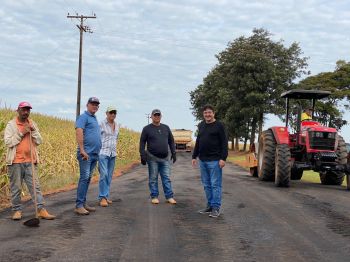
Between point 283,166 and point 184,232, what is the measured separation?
6308 millimetres

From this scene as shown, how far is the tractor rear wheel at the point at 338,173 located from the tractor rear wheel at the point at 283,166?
1.74 meters

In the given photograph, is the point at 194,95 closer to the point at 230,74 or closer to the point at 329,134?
the point at 230,74

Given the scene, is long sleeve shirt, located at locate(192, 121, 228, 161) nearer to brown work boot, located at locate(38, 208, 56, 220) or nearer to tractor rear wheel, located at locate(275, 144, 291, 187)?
brown work boot, located at locate(38, 208, 56, 220)

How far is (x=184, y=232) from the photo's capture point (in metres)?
7.11

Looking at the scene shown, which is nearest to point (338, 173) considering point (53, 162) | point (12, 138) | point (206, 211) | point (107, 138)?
point (206, 211)

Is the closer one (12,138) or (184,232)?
(184,232)

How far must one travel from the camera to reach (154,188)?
9.73 metres

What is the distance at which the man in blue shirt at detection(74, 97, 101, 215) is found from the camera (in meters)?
8.33

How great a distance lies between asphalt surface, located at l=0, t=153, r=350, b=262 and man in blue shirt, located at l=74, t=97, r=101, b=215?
34 centimetres

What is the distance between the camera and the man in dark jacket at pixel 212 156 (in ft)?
27.8

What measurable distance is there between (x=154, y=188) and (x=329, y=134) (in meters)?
6.31

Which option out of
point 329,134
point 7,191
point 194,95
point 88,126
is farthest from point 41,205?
point 194,95

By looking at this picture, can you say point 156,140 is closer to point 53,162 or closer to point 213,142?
point 213,142

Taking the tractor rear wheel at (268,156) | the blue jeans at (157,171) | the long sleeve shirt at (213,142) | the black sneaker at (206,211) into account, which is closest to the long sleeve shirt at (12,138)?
the blue jeans at (157,171)
